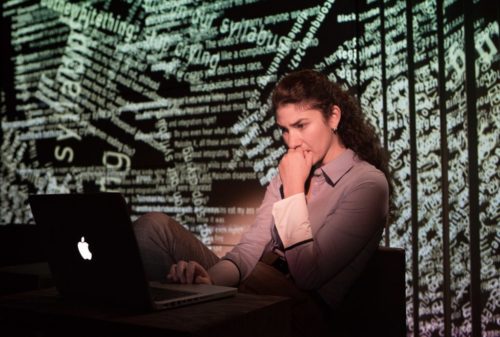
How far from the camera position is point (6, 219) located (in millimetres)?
3748

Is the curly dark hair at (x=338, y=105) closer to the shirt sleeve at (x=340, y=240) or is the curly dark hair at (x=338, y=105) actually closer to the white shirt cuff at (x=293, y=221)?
the shirt sleeve at (x=340, y=240)

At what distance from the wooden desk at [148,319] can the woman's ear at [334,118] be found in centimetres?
92

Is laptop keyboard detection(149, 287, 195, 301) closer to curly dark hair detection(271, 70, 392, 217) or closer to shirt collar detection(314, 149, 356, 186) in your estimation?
shirt collar detection(314, 149, 356, 186)

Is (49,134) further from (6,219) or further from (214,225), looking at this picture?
(214,225)

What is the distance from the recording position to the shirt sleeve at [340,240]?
157 cm

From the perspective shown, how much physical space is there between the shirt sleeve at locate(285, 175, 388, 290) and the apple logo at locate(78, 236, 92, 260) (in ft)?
2.27

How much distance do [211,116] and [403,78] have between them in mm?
1134

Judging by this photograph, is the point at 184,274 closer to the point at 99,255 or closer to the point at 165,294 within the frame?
the point at 165,294

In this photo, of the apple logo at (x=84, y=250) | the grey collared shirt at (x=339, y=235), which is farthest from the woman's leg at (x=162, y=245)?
the apple logo at (x=84, y=250)

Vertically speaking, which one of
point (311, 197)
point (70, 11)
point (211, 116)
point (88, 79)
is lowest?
point (311, 197)

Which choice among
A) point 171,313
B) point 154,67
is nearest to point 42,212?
point 171,313

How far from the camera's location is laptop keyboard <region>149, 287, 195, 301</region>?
1.11 m

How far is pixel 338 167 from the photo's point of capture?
1.84m

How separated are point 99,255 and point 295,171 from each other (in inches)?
34.5
